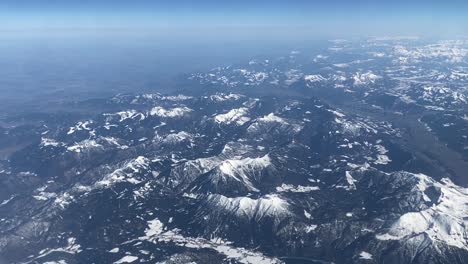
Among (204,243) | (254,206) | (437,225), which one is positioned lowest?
(204,243)

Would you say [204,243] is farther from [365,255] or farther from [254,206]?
[365,255]

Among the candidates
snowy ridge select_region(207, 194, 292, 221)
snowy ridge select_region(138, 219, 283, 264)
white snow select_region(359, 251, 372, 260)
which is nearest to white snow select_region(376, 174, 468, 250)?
white snow select_region(359, 251, 372, 260)

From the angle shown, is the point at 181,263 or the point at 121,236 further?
the point at 121,236

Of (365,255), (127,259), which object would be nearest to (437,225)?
(365,255)

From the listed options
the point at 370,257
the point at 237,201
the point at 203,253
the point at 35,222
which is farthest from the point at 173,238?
the point at 370,257

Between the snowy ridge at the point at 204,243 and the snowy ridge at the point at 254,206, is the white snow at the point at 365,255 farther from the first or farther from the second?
the snowy ridge at the point at 254,206

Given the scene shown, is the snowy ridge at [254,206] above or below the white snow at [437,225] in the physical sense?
below

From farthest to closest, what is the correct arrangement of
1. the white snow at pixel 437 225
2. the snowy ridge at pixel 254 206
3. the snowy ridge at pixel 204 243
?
the snowy ridge at pixel 254 206 → the snowy ridge at pixel 204 243 → the white snow at pixel 437 225

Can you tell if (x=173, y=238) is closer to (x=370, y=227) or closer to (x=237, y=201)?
(x=237, y=201)

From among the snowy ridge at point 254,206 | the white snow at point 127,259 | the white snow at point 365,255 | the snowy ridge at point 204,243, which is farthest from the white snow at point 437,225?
the white snow at point 127,259

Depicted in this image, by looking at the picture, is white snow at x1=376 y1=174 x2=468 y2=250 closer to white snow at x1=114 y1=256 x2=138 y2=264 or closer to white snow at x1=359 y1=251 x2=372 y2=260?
white snow at x1=359 y1=251 x2=372 y2=260

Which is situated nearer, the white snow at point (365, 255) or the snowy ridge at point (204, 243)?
the white snow at point (365, 255)
